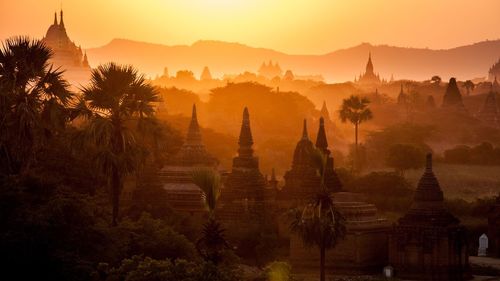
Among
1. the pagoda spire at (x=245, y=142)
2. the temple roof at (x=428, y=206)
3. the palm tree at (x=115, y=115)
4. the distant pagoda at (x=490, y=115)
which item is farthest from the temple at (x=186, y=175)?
the distant pagoda at (x=490, y=115)

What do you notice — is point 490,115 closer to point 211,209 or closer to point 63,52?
point 63,52

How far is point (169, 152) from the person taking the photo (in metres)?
64.2

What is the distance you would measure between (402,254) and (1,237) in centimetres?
2052

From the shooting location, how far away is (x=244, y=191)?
5112cm

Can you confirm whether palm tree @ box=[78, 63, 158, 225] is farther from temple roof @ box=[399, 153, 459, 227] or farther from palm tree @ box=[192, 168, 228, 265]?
temple roof @ box=[399, 153, 459, 227]

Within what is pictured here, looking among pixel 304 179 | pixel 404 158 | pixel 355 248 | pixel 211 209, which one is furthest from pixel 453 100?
pixel 211 209

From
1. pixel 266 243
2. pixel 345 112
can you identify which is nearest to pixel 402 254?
pixel 266 243

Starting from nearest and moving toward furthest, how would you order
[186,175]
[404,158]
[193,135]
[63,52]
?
1. [186,175]
2. [193,135]
3. [404,158]
4. [63,52]

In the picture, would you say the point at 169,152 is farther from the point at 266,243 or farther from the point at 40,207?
the point at 40,207

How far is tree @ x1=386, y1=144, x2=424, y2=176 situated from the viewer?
84812 mm

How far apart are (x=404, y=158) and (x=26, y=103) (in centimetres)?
5450

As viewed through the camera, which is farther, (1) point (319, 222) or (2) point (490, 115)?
(2) point (490, 115)

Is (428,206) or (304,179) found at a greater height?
(304,179)

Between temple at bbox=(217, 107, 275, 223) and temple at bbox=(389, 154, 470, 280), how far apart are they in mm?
7340
